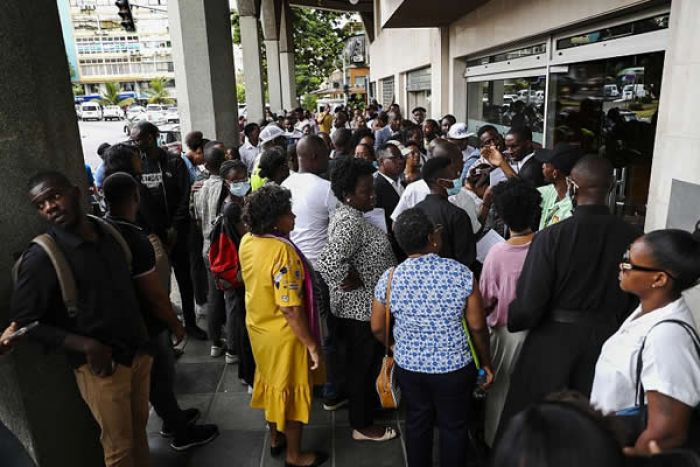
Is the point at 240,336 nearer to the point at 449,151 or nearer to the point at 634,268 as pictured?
the point at 449,151

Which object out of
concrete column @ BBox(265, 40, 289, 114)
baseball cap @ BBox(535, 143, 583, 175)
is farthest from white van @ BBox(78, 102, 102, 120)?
baseball cap @ BBox(535, 143, 583, 175)

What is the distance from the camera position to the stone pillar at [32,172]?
7.89 ft

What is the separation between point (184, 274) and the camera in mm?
4969

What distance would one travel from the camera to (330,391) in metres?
3.83

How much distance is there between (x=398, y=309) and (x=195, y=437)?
194 cm

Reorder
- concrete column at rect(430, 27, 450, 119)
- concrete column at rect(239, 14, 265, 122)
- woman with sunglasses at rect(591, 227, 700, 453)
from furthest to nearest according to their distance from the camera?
concrete column at rect(239, 14, 265, 122) < concrete column at rect(430, 27, 450, 119) < woman with sunglasses at rect(591, 227, 700, 453)

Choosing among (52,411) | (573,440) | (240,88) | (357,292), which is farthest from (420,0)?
(240,88)

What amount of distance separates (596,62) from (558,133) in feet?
4.15

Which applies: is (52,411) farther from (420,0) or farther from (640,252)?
(420,0)

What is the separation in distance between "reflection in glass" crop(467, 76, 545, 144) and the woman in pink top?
13.0ft

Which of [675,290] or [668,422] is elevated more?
[675,290]

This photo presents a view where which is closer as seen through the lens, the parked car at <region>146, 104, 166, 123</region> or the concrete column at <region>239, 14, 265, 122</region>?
the concrete column at <region>239, 14, 265, 122</region>

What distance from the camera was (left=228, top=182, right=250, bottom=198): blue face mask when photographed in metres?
4.32

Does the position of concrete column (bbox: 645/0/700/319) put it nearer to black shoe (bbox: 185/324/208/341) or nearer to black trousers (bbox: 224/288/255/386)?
black trousers (bbox: 224/288/255/386)
